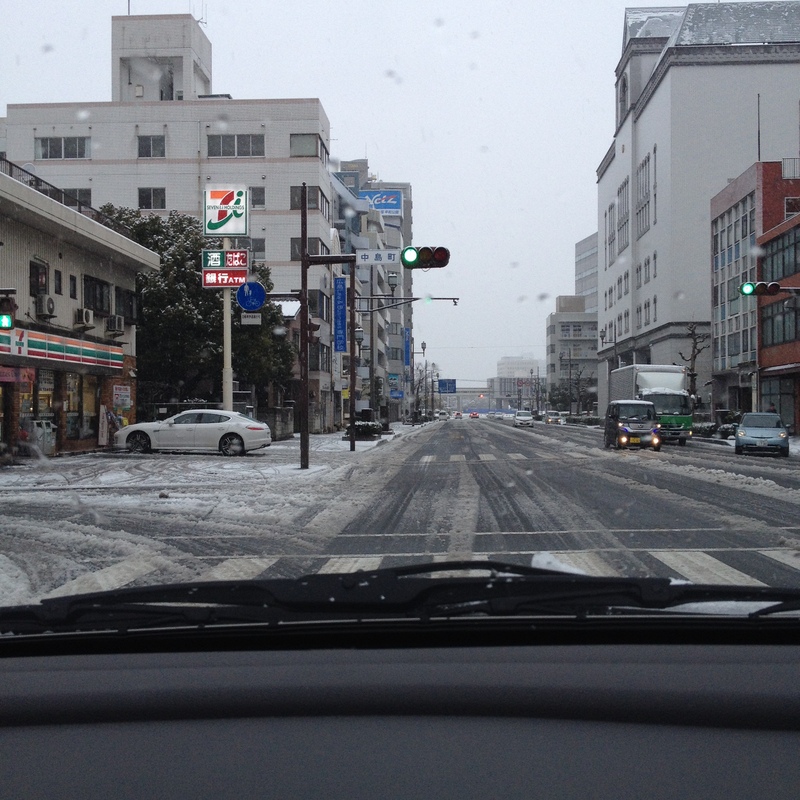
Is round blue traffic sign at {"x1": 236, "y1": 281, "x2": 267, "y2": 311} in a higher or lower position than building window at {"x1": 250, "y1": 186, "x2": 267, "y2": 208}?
lower

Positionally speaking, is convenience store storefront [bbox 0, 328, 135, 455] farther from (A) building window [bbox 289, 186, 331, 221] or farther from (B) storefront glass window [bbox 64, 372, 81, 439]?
(A) building window [bbox 289, 186, 331, 221]

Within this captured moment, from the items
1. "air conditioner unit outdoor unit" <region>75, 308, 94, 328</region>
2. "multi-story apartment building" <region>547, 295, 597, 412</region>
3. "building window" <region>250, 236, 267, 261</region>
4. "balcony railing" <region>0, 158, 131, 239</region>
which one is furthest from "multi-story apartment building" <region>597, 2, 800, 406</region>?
"multi-story apartment building" <region>547, 295, 597, 412</region>

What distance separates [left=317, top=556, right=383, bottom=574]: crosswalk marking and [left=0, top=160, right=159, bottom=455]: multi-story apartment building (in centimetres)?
1355

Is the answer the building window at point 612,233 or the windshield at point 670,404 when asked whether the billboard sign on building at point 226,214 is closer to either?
the windshield at point 670,404

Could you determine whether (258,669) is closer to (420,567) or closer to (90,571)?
(420,567)

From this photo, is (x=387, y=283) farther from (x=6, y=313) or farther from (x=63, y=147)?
(x=6, y=313)

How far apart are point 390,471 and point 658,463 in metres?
7.14

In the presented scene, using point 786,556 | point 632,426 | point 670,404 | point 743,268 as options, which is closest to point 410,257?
point 786,556

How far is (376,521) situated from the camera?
11164 millimetres

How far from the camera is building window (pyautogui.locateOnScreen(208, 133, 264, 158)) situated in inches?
2165

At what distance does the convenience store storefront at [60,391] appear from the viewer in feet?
73.4

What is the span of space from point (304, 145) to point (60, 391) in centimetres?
3322

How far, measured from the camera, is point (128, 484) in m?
16.5

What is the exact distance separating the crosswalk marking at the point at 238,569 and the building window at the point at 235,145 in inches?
1987
